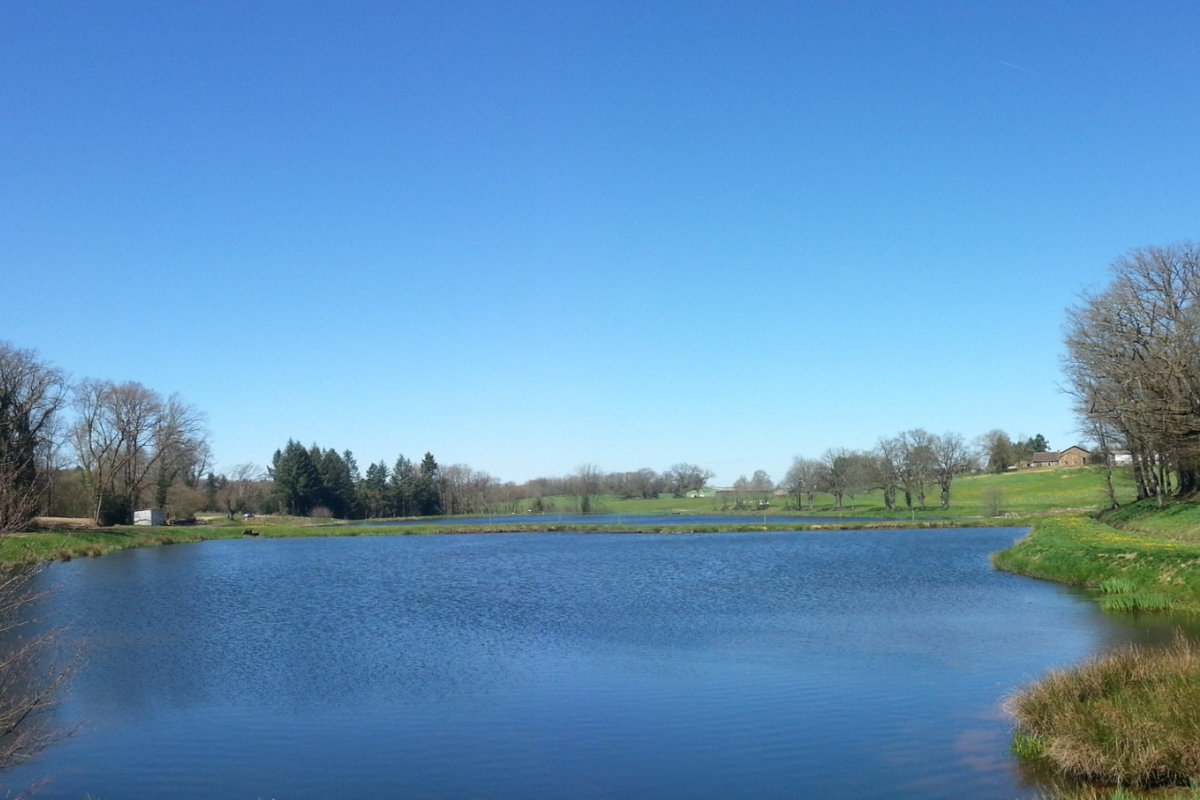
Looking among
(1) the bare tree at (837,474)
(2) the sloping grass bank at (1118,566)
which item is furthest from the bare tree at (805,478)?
(2) the sloping grass bank at (1118,566)

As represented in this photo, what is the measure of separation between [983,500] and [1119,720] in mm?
81807

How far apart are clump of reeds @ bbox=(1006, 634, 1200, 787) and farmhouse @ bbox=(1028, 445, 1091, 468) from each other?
12284 centimetres

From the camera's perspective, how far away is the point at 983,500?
87.5m

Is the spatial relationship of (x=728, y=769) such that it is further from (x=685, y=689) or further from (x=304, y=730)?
(x=304, y=730)

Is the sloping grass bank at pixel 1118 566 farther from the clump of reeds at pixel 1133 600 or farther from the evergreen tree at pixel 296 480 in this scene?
the evergreen tree at pixel 296 480

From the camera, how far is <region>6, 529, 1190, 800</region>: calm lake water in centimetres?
1249

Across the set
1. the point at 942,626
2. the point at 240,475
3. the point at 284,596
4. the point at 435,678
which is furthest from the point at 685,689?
the point at 240,475

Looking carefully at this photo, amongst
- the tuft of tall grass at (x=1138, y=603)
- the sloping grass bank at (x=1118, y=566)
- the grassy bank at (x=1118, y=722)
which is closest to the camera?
the grassy bank at (x=1118, y=722)

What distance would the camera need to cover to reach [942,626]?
23781mm

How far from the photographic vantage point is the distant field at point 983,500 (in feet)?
279

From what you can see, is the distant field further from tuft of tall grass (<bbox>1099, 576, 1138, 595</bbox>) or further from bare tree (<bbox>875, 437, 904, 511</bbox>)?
tuft of tall grass (<bbox>1099, 576, 1138, 595</bbox>)

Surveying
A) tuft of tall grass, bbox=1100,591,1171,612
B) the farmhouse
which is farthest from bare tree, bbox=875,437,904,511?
tuft of tall grass, bbox=1100,591,1171,612

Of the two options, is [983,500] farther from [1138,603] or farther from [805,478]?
[1138,603]

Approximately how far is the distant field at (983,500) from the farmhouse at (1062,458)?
15.7m
